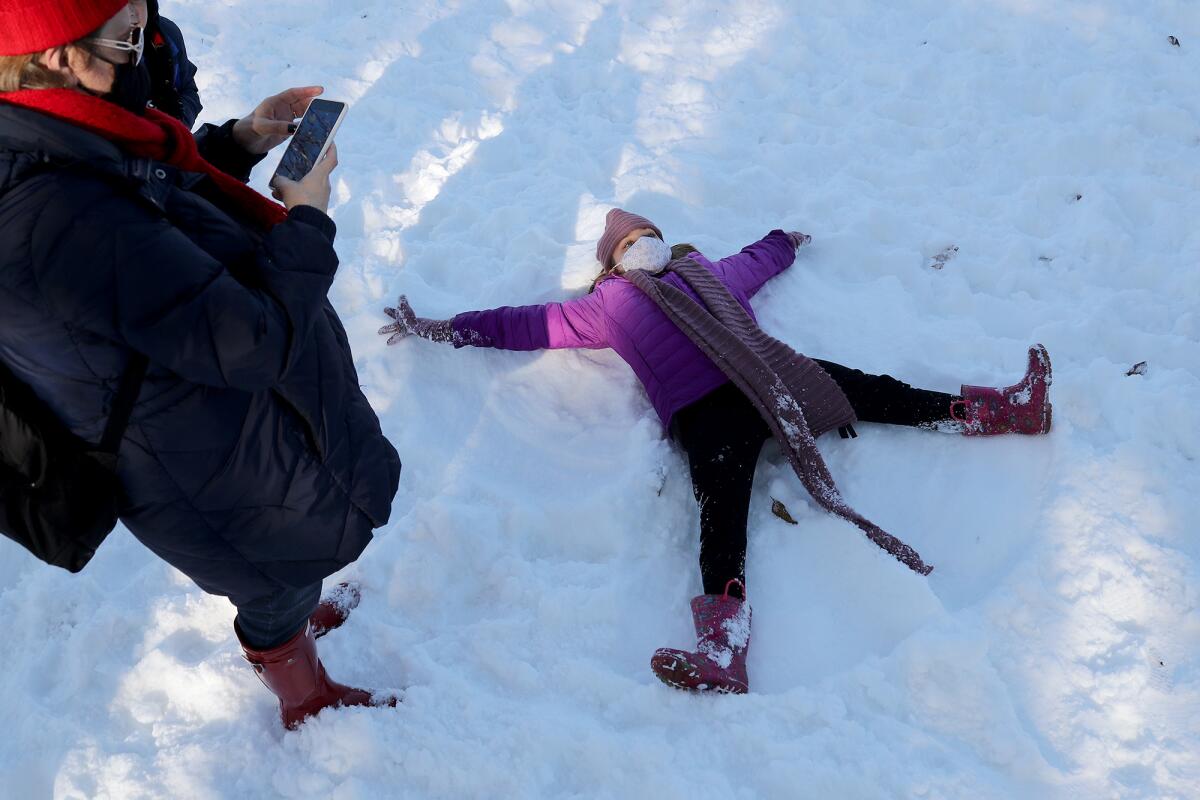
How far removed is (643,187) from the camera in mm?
4031

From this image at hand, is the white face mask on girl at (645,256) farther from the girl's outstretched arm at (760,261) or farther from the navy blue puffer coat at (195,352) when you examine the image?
the navy blue puffer coat at (195,352)

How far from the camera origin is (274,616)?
74.7 inches

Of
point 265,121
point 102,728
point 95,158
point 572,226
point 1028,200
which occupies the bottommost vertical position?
point 102,728

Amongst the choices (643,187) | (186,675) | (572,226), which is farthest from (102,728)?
(643,187)

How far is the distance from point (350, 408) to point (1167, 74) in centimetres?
454

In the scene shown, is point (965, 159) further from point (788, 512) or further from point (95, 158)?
point (95, 158)

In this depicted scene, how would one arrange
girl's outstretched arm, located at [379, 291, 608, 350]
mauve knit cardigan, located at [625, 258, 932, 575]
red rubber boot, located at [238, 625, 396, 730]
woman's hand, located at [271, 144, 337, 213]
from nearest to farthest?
1. woman's hand, located at [271, 144, 337, 213]
2. red rubber boot, located at [238, 625, 396, 730]
3. mauve knit cardigan, located at [625, 258, 932, 575]
4. girl's outstretched arm, located at [379, 291, 608, 350]

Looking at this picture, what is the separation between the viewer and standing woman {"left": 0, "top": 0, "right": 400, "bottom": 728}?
1281 millimetres

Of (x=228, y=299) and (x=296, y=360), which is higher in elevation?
(x=228, y=299)

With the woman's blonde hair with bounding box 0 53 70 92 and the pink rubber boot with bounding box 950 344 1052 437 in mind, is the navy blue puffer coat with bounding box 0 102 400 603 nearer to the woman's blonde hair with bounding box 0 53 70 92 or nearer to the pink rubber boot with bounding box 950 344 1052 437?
the woman's blonde hair with bounding box 0 53 70 92

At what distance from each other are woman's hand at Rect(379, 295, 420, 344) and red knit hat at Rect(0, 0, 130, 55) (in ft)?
6.39

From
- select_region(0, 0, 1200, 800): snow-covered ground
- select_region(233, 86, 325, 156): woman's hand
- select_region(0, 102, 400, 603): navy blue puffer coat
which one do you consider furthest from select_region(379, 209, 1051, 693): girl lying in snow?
select_region(233, 86, 325, 156): woman's hand

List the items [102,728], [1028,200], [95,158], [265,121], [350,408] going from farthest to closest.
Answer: [1028,200] → [102,728] → [265,121] → [350,408] → [95,158]

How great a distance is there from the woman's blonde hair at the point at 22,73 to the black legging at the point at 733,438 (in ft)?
6.49
